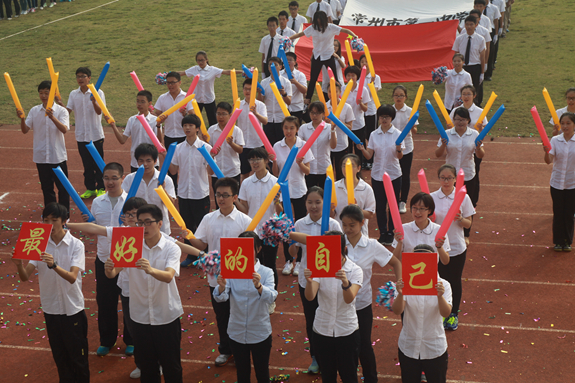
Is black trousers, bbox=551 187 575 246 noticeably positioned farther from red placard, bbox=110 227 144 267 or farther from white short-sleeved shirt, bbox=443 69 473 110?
red placard, bbox=110 227 144 267

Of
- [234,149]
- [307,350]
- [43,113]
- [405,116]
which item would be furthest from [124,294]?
[405,116]

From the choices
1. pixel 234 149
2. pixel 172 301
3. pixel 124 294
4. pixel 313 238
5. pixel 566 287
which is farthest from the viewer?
pixel 234 149

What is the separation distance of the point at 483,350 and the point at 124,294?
3.75 metres

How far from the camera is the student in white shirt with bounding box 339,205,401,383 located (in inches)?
201

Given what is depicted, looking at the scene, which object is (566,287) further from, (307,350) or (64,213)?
(64,213)

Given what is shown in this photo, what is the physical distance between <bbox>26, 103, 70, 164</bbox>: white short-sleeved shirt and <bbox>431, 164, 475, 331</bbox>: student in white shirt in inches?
237

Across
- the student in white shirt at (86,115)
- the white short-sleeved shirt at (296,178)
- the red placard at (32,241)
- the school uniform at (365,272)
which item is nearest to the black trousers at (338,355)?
the school uniform at (365,272)

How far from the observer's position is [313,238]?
4.64 meters

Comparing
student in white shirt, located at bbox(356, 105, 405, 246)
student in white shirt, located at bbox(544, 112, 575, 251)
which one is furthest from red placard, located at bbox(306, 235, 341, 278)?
student in white shirt, located at bbox(544, 112, 575, 251)

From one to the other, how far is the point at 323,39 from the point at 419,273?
8059mm

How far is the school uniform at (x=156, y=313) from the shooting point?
5.07 metres

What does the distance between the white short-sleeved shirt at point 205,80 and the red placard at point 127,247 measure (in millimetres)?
7303

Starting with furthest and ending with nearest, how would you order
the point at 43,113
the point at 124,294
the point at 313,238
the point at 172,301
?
the point at 43,113
the point at 124,294
the point at 172,301
the point at 313,238

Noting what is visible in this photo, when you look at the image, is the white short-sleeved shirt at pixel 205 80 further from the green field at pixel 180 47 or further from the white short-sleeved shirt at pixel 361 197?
the white short-sleeved shirt at pixel 361 197
